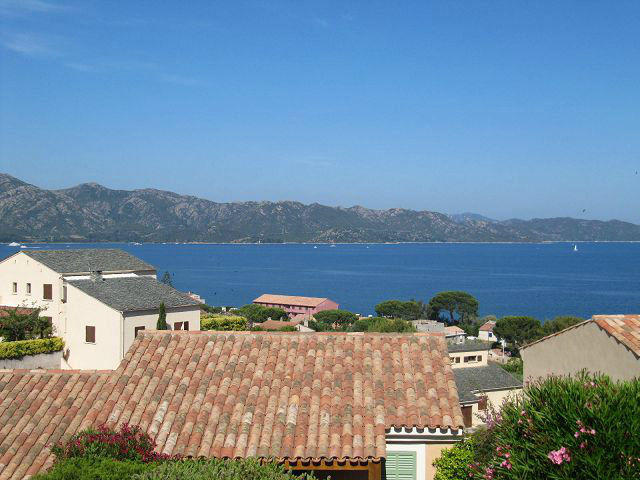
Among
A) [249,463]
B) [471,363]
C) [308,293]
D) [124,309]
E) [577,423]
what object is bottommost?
[308,293]

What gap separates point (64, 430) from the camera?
9.73 meters

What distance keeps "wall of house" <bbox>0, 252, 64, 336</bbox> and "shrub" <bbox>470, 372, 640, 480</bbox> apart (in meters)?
29.2

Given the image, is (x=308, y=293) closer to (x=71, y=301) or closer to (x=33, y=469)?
(x=71, y=301)

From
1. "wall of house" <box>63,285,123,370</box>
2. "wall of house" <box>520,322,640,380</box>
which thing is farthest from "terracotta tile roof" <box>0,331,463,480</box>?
"wall of house" <box>63,285,123,370</box>

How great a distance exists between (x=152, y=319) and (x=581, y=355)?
2135 centimetres

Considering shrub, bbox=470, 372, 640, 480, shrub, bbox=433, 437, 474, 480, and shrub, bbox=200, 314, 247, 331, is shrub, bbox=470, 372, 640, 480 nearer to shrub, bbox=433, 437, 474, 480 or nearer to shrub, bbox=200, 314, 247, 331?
shrub, bbox=433, 437, 474, 480

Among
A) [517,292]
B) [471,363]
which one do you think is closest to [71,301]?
[471,363]

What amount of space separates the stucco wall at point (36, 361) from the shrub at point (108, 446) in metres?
19.0

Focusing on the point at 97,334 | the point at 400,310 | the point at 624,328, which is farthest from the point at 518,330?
the point at 624,328

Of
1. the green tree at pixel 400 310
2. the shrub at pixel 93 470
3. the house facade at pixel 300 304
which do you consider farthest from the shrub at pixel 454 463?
the house facade at pixel 300 304

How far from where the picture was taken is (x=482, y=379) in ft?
109

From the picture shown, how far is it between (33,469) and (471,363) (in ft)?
104

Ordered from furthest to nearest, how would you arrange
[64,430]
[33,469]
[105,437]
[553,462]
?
[64,430] < [33,469] < [105,437] < [553,462]

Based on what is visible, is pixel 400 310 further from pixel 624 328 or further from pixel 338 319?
pixel 624 328
